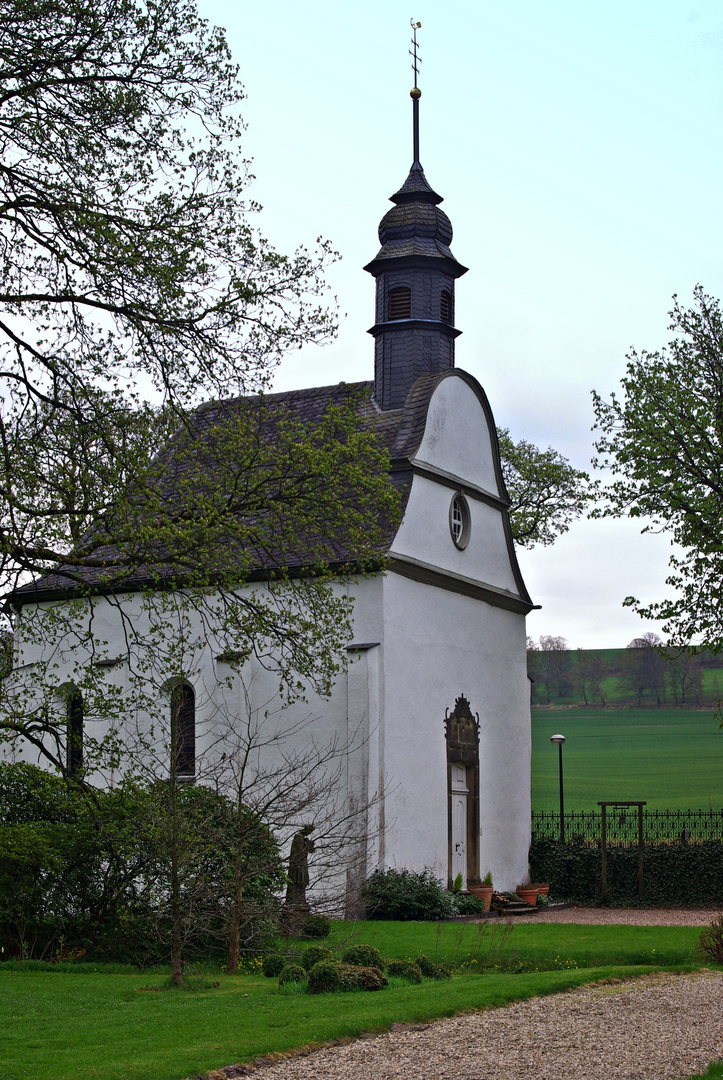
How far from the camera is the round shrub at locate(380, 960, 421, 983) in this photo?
42.9 feet

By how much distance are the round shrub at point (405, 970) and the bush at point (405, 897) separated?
21.6ft

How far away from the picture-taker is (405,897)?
2045cm

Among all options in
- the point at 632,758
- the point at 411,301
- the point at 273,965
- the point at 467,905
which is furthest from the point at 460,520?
the point at 632,758

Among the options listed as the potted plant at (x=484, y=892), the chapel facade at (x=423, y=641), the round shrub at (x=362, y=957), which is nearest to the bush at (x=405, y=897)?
the chapel facade at (x=423, y=641)

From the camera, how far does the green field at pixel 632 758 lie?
2293 inches

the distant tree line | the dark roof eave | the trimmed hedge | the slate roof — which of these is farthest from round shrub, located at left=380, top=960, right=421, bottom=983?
the distant tree line

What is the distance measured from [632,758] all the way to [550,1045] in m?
59.8

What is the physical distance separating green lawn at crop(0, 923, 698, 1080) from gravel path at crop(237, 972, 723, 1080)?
39 cm

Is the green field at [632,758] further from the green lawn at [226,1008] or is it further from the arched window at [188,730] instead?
the green lawn at [226,1008]

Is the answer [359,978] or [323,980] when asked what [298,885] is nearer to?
[359,978]

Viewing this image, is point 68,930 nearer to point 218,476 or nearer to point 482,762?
point 218,476

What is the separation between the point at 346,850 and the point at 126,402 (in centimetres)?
1072

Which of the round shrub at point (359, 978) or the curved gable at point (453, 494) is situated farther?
the curved gable at point (453, 494)

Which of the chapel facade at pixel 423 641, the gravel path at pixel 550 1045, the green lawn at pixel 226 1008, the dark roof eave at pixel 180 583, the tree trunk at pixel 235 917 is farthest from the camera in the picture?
the chapel facade at pixel 423 641
